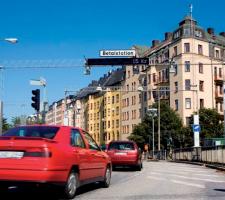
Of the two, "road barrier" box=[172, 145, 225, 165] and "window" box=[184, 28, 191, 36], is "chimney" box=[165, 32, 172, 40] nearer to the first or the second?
"window" box=[184, 28, 191, 36]

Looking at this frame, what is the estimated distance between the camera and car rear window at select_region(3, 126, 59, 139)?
10578 mm

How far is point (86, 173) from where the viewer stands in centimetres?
1134

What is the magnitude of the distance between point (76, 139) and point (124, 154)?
1161 cm

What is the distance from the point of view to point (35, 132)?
35.6ft

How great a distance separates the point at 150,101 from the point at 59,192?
72048mm

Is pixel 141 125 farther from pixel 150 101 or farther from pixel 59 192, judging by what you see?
pixel 59 192

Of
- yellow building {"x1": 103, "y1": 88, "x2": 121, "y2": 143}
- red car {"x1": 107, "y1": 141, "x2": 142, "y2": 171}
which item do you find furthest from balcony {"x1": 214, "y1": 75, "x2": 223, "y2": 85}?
red car {"x1": 107, "y1": 141, "x2": 142, "y2": 171}

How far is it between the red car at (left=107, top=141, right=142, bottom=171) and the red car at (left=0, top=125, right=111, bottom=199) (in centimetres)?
1107

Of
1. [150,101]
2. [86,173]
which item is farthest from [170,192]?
[150,101]

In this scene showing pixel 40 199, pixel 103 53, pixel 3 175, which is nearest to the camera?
pixel 3 175

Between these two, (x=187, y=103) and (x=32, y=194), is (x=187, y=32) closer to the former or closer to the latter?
(x=187, y=103)

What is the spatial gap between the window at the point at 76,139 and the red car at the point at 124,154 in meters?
11.0

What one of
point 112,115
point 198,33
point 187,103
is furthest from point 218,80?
point 112,115

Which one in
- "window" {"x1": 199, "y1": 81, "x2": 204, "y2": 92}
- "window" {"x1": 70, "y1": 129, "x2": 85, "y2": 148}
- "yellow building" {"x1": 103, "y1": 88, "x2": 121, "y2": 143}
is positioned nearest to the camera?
"window" {"x1": 70, "y1": 129, "x2": 85, "y2": 148}
